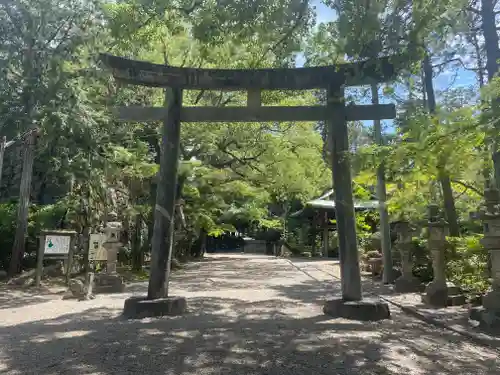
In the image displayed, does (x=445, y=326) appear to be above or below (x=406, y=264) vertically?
below

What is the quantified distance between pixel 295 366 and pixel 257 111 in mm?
4553

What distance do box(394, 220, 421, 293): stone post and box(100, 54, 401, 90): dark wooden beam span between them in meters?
4.84

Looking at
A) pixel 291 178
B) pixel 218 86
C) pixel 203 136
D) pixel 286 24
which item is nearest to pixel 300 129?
pixel 291 178

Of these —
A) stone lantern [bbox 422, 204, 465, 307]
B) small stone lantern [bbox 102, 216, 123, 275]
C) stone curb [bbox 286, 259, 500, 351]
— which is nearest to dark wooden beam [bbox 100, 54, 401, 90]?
stone lantern [bbox 422, 204, 465, 307]

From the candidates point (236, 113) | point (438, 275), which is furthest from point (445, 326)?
point (236, 113)

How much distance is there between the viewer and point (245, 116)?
744 cm

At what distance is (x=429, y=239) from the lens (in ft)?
28.5

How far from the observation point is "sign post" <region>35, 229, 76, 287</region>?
10633 millimetres

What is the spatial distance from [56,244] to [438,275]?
30.4 ft

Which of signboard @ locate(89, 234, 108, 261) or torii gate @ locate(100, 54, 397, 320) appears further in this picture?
signboard @ locate(89, 234, 108, 261)

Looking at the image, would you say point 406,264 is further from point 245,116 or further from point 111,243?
point 111,243

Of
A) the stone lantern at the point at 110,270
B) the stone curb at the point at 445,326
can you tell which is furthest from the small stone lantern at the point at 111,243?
the stone curb at the point at 445,326

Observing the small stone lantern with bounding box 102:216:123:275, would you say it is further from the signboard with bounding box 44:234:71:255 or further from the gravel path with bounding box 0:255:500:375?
the gravel path with bounding box 0:255:500:375

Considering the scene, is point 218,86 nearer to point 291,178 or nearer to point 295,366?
point 295,366
